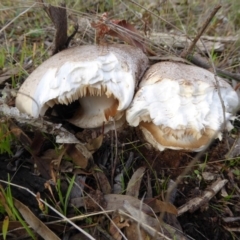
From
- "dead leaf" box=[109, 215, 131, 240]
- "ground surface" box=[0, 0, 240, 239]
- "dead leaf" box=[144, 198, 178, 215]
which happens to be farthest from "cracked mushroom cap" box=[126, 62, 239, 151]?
"dead leaf" box=[109, 215, 131, 240]

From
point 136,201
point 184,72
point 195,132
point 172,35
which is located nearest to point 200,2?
point 172,35

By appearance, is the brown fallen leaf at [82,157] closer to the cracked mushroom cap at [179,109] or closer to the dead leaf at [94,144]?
the dead leaf at [94,144]

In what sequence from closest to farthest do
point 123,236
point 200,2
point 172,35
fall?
point 123,236
point 172,35
point 200,2

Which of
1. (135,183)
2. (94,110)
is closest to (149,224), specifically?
(135,183)

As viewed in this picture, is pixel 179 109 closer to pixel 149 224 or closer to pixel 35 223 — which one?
pixel 149 224

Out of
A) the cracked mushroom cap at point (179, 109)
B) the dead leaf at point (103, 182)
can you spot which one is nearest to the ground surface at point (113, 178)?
the dead leaf at point (103, 182)

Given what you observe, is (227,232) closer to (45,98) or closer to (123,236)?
(123,236)
